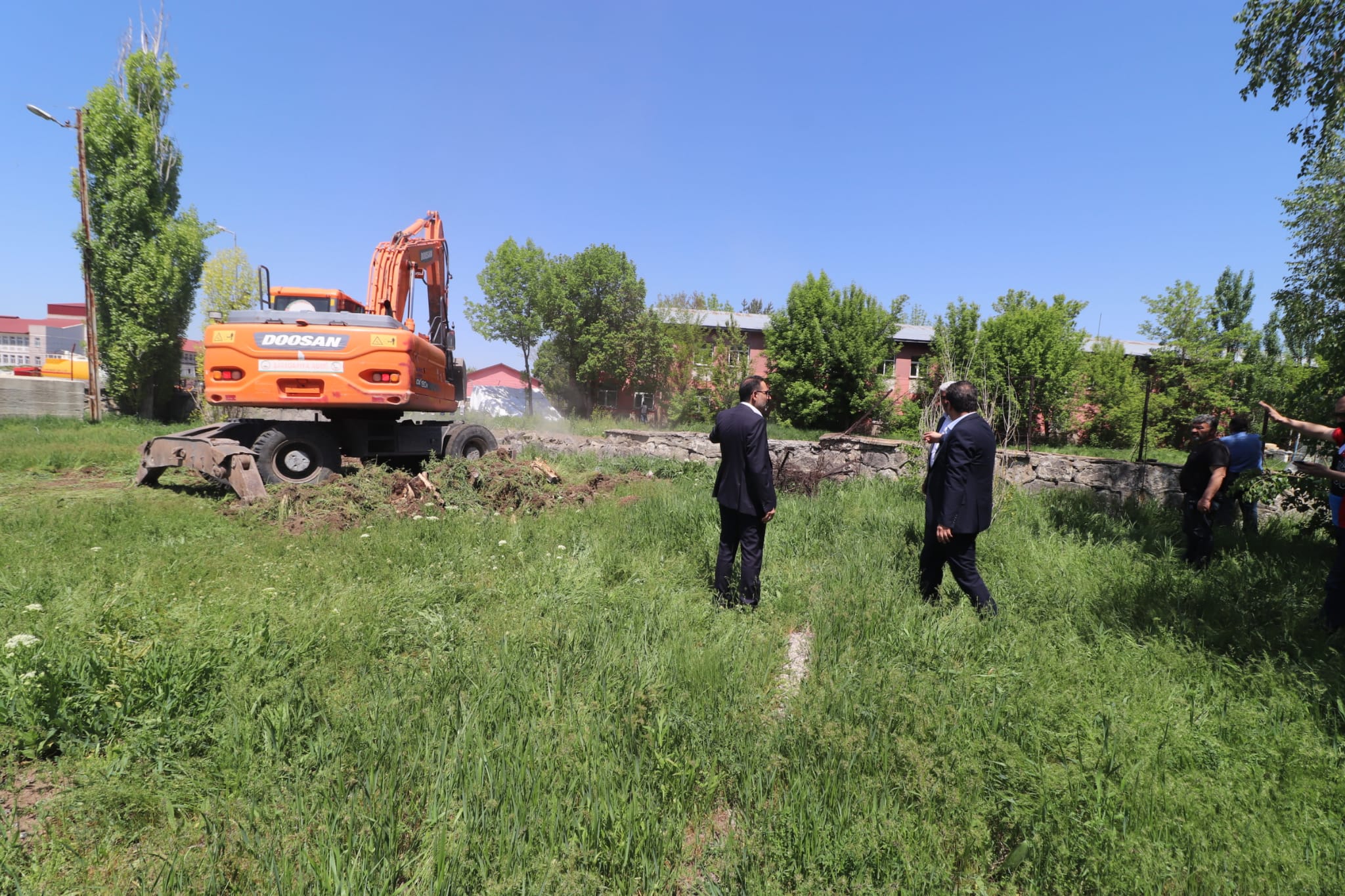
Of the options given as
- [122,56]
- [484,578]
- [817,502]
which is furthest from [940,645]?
[122,56]

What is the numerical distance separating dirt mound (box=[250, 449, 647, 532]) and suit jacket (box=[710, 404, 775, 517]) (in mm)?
3709

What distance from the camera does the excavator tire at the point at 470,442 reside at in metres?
10.3

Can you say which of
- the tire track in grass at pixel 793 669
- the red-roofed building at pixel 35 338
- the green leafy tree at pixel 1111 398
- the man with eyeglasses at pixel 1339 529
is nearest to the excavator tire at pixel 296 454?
the tire track in grass at pixel 793 669

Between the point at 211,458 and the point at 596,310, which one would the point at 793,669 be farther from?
the point at 596,310

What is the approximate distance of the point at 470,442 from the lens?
1065 centimetres

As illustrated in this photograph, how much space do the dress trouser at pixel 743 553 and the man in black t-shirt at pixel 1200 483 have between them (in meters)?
4.22

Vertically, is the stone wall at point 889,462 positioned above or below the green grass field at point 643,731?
above

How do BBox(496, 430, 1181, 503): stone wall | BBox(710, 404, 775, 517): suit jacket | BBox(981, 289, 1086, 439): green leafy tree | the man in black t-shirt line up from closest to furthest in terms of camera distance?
BBox(710, 404, 775, 517): suit jacket, the man in black t-shirt, BBox(496, 430, 1181, 503): stone wall, BBox(981, 289, 1086, 439): green leafy tree

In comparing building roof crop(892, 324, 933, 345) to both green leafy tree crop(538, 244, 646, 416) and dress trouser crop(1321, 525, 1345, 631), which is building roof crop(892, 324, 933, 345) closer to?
green leafy tree crop(538, 244, 646, 416)

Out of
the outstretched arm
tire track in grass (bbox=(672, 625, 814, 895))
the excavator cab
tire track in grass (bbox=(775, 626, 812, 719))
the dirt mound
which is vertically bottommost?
tire track in grass (bbox=(672, 625, 814, 895))

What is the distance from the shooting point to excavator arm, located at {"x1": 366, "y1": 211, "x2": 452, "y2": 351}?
997cm

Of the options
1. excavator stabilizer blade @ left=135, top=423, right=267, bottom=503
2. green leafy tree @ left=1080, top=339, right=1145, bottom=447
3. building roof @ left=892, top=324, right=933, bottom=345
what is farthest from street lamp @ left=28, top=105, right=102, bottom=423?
green leafy tree @ left=1080, top=339, right=1145, bottom=447

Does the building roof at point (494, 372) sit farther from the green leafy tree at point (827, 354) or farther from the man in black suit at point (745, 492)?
the man in black suit at point (745, 492)

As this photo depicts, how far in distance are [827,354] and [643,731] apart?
81.8 feet
